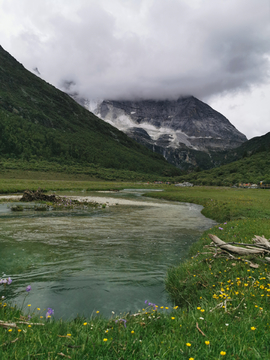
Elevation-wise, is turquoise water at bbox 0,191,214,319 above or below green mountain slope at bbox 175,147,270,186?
below

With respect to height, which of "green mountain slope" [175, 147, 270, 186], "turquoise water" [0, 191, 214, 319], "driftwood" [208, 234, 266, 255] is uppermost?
"green mountain slope" [175, 147, 270, 186]

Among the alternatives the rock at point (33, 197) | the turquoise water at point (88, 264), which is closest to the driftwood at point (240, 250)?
the turquoise water at point (88, 264)

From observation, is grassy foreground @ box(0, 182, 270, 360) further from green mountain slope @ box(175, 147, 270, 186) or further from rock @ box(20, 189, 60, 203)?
green mountain slope @ box(175, 147, 270, 186)

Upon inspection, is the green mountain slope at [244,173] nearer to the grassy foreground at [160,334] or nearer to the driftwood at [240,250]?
the driftwood at [240,250]

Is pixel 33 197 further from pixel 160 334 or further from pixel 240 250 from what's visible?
pixel 160 334

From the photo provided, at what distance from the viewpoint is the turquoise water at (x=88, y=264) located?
8008mm

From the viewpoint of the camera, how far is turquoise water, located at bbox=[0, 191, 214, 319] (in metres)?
8.01

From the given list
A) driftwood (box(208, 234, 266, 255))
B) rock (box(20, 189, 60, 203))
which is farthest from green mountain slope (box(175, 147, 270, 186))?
driftwood (box(208, 234, 266, 255))

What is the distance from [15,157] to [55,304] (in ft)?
690

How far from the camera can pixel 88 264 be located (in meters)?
11.4

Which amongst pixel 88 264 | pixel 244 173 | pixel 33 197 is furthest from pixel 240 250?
pixel 244 173

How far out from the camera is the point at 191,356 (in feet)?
13.3

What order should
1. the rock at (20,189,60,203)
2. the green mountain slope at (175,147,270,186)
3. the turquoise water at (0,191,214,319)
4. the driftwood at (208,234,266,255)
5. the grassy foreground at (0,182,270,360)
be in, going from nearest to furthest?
the grassy foreground at (0,182,270,360), the turquoise water at (0,191,214,319), the driftwood at (208,234,266,255), the rock at (20,189,60,203), the green mountain slope at (175,147,270,186)

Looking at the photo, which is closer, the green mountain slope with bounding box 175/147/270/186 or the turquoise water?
the turquoise water
